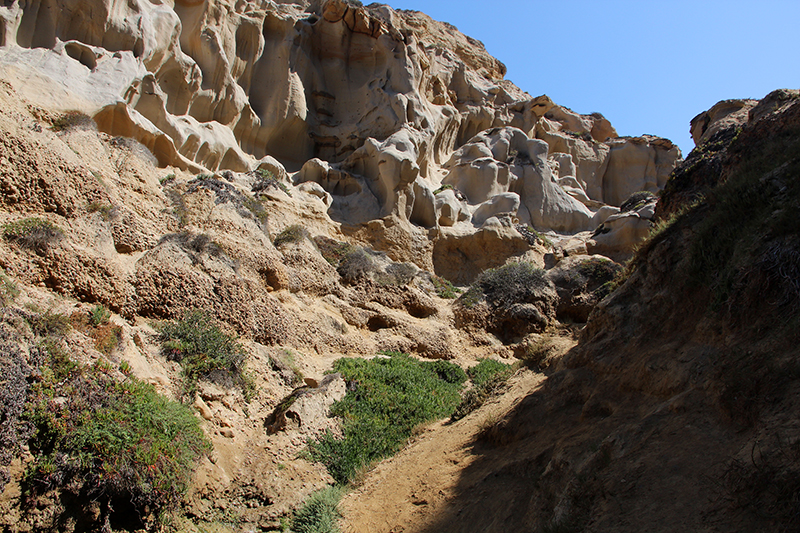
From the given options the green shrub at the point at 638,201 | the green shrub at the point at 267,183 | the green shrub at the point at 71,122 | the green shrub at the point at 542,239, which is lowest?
the green shrub at the point at 71,122

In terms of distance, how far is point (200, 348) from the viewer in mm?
8727

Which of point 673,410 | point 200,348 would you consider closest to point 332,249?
point 200,348

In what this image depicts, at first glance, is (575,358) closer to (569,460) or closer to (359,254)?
(569,460)

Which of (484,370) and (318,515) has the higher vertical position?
(484,370)

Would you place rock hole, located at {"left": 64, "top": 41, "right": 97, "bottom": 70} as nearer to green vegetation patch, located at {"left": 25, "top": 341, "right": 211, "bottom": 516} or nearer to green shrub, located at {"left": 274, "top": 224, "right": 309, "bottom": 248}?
green shrub, located at {"left": 274, "top": 224, "right": 309, "bottom": 248}

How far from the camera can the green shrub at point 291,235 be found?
13414 mm

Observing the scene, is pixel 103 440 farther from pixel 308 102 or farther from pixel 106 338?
pixel 308 102

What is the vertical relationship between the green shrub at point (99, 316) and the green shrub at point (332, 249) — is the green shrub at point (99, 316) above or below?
below

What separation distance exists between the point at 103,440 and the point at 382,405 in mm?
4982

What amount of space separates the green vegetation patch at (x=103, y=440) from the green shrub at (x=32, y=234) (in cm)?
227

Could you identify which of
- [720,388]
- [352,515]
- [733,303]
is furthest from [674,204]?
[352,515]

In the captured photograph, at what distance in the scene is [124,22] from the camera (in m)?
14.5

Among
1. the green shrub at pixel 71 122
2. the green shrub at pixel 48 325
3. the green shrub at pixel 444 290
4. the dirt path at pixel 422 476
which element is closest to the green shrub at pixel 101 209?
the green shrub at pixel 71 122

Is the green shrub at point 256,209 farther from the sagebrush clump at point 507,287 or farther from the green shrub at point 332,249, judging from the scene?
the sagebrush clump at point 507,287
